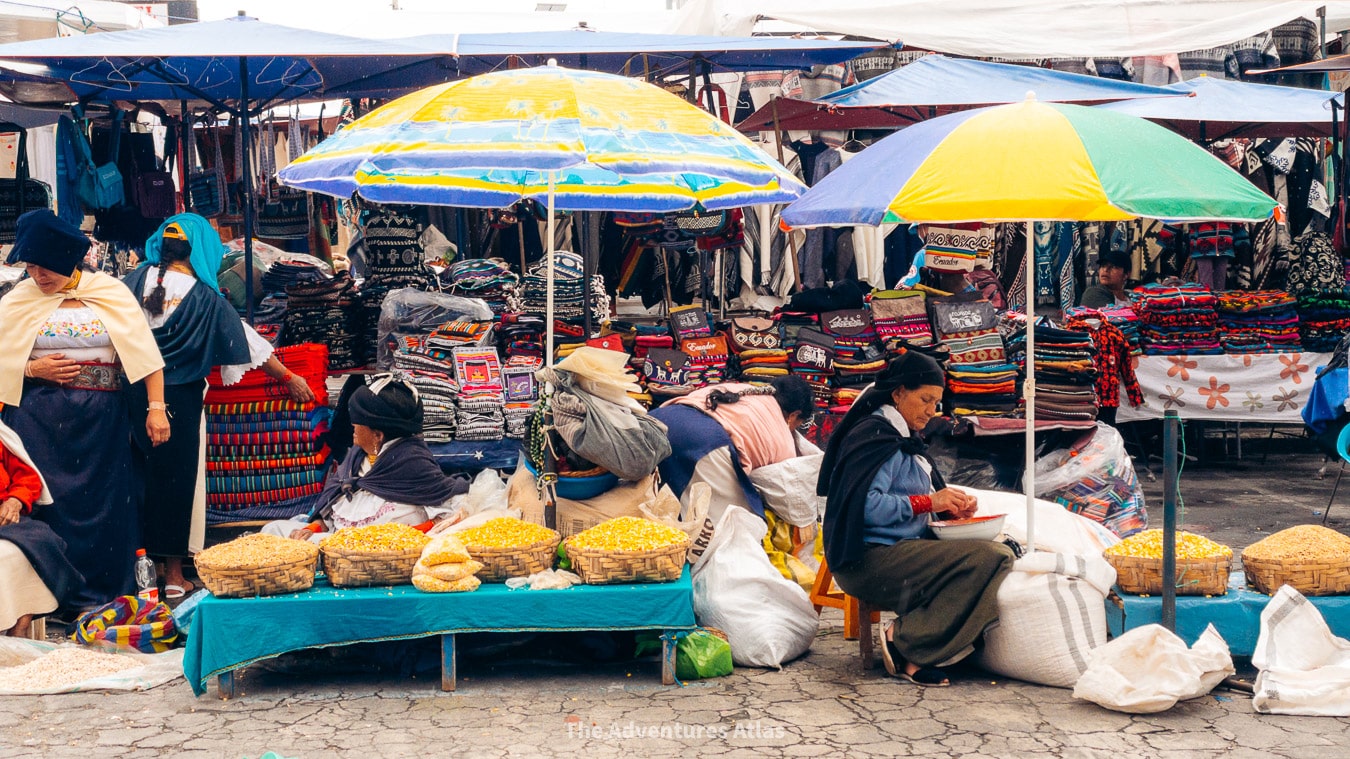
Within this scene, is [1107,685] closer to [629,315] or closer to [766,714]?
[766,714]

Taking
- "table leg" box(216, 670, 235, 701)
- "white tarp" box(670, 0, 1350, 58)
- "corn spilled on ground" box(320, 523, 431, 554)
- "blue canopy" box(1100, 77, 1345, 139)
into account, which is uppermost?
"white tarp" box(670, 0, 1350, 58)

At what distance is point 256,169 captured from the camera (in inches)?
449

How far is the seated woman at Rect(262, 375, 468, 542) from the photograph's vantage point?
6.03 m

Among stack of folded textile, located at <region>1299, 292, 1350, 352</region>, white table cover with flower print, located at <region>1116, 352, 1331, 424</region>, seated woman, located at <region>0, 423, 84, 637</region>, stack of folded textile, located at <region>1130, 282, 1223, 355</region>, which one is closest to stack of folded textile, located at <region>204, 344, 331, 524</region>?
seated woman, located at <region>0, 423, 84, 637</region>

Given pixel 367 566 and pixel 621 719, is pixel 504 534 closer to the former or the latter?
pixel 367 566

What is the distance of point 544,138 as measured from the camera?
15.8 feet

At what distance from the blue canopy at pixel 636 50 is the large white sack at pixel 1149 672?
4.05 meters

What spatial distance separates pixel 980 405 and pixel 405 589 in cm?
433

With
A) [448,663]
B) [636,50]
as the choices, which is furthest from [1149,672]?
[636,50]

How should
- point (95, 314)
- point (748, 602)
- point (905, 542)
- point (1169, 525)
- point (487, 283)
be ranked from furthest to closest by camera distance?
point (487, 283)
point (95, 314)
point (748, 602)
point (905, 542)
point (1169, 525)

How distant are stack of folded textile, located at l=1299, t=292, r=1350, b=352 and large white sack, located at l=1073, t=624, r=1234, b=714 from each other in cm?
573

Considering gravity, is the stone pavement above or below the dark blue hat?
below

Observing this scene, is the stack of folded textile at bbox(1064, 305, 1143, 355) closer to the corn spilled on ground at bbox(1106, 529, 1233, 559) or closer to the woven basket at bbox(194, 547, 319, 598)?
the corn spilled on ground at bbox(1106, 529, 1233, 559)

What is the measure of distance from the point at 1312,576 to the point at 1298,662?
15.1 inches
